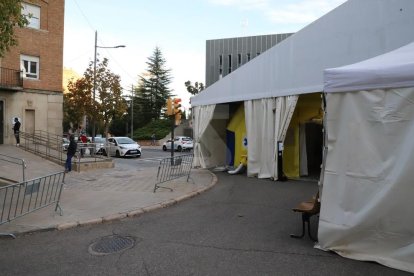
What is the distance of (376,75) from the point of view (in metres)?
5.20

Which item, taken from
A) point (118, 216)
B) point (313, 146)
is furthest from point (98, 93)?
point (118, 216)

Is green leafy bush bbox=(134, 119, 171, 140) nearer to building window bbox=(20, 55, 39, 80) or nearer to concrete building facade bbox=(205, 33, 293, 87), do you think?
concrete building facade bbox=(205, 33, 293, 87)

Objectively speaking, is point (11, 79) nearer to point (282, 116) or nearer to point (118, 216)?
point (282, 116)

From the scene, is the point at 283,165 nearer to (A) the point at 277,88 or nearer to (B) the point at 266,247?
(A) the point at 277,88

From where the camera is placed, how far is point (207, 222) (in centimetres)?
749

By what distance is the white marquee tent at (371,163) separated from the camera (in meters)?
4.92

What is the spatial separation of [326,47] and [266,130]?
3.74 m

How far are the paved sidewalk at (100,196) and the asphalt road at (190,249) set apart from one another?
1.29 feet

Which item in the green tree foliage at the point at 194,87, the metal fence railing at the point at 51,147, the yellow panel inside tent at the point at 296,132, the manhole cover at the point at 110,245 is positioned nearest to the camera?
the manhole cover at the point at 110,245

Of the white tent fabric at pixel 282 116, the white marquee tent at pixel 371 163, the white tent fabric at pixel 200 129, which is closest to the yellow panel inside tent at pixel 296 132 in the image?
the white tent fabric at pixel 282 116

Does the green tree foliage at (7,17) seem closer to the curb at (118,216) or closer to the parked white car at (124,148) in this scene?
the curb at (118,216)

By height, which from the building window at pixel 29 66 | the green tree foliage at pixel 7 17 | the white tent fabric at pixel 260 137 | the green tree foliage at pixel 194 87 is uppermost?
the green tree foliage at pixel 194 87

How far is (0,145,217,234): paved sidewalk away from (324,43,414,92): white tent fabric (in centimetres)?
495

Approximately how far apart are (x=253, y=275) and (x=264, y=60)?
10.5 m
